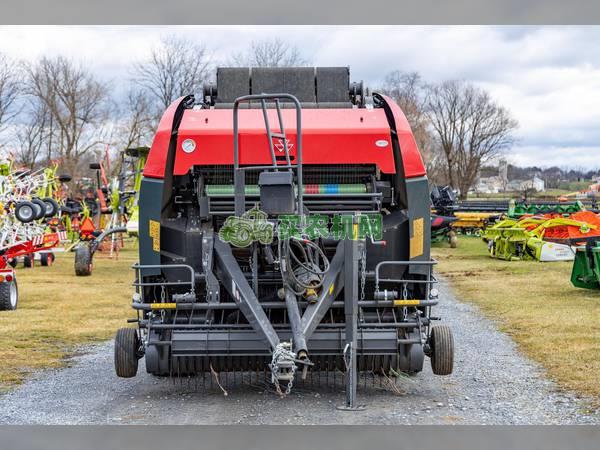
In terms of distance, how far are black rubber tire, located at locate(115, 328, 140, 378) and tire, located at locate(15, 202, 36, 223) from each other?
334 inches

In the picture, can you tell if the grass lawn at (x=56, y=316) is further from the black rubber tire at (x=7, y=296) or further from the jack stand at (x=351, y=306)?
the jack stand at (x=351, y=306)

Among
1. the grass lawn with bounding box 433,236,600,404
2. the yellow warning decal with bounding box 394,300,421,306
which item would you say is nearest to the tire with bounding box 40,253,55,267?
the grass lawn with bounding box 433,236,600,404

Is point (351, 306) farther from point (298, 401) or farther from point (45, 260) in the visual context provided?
point (45, 260)

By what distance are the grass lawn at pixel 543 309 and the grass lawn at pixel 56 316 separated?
4.91 m

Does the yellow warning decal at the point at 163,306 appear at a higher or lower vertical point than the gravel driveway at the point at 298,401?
higher

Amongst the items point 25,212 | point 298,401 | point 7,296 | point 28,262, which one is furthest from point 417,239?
point 28,262

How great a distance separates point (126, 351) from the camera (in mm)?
7281

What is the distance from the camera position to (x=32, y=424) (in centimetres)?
636

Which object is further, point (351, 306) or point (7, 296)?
point (7, 296)

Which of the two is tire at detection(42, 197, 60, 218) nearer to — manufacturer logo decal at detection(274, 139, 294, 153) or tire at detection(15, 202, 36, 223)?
tire at detection(15, 202, 36, 223)

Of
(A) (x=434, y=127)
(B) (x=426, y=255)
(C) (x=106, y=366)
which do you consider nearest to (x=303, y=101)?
(B) (x=426, y=255)

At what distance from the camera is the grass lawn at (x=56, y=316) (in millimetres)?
9411

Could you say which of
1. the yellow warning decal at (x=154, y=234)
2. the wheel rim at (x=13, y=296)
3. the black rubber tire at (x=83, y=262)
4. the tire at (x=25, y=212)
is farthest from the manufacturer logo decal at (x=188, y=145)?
the black rubber tire at (x=83, y=262)

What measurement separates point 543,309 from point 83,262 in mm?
10471
